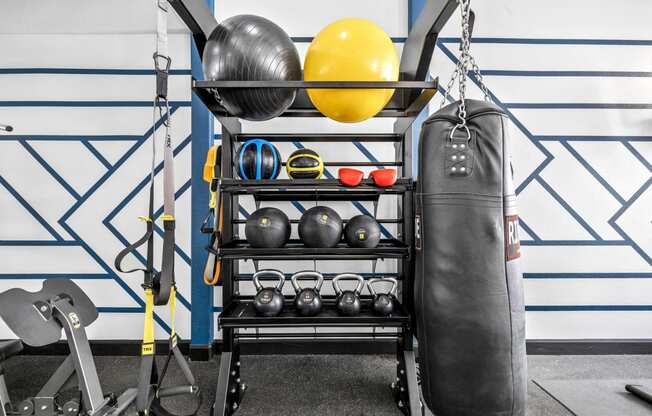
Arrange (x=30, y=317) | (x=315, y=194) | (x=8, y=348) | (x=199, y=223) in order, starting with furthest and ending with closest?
(x=199, y=223) → (x=315, y=194) → (x=8, y=348) → (x=30, y=317)

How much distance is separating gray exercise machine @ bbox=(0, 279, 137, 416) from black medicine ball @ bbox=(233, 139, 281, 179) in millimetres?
1110

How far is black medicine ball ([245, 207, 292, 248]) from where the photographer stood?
1.87 meters

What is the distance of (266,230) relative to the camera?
187 centimetres

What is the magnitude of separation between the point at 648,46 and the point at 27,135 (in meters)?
5.18

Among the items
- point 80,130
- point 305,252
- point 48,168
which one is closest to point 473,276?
point 305,252

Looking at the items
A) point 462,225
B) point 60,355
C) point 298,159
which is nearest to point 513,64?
point 298,159

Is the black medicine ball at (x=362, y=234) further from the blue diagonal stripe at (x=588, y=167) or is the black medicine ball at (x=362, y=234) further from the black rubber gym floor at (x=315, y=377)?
the blue diagonal stripe at (x=588, y=167)

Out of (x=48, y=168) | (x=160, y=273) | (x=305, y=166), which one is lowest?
(x=160, y=273)

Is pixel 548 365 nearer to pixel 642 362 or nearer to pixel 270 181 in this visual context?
pixel 642 362

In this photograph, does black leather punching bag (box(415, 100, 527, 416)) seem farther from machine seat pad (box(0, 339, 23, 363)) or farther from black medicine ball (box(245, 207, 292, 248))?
machine seat pad (box(0, 339, 23, 363))

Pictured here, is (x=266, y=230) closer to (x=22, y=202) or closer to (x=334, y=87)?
(x=334, y=87)

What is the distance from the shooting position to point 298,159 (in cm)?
197

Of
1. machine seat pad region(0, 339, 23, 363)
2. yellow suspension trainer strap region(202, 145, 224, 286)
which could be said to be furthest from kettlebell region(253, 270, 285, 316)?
machine seat pad region(0, 339, 23, 363)

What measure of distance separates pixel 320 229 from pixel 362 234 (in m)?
0.25
